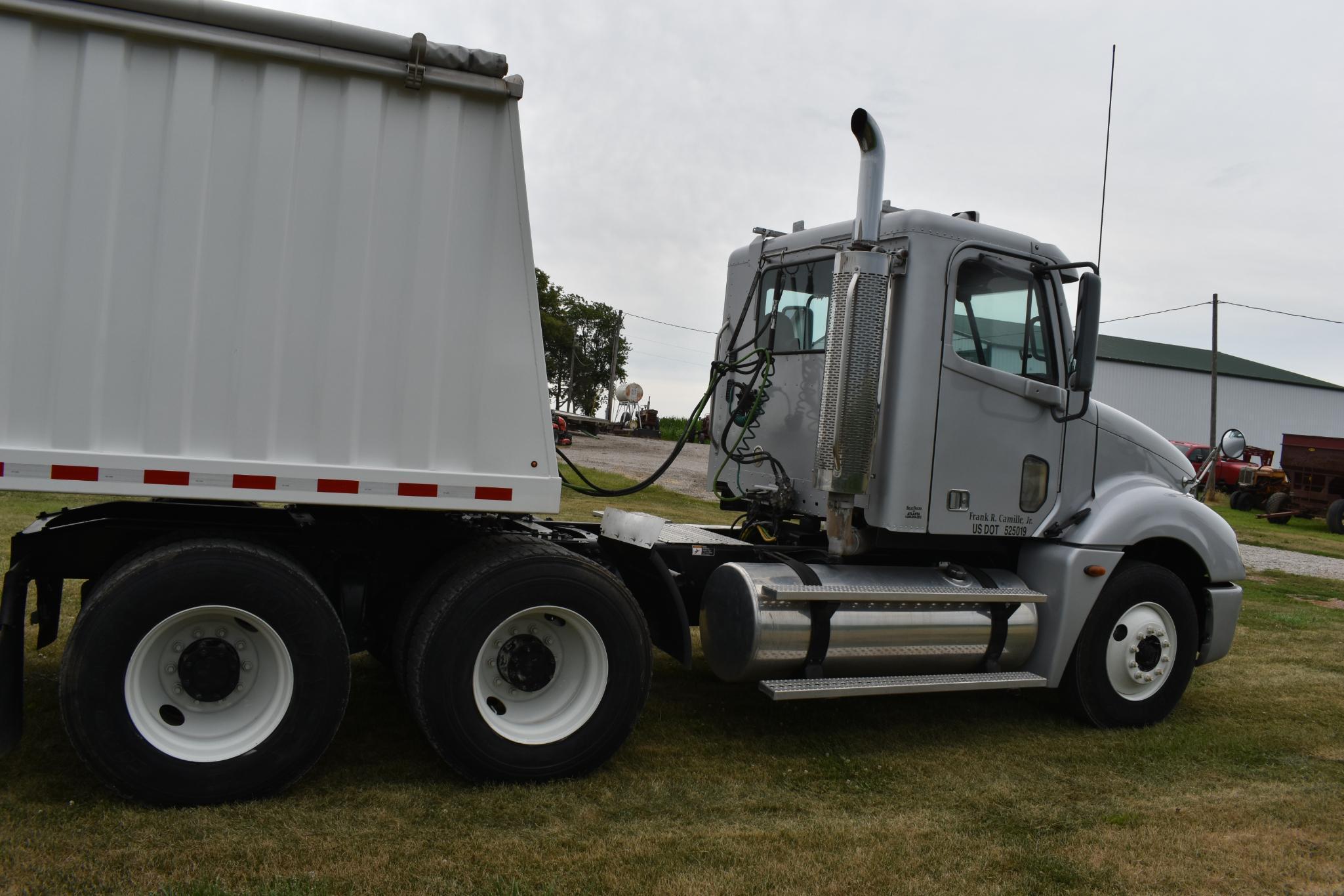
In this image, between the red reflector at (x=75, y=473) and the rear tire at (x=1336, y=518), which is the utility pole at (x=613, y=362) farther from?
the red reflector at (x=75, y=473)

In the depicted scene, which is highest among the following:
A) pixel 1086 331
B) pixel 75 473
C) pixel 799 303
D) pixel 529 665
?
pixel 799 303

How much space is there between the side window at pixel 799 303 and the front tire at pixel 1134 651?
7.62 feet

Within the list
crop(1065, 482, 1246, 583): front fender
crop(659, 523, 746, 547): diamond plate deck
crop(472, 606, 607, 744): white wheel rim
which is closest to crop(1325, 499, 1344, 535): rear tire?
crop(1065, 482, 1246, 583): front fender

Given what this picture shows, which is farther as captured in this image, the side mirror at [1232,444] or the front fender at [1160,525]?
the side mirror at [1232,444]

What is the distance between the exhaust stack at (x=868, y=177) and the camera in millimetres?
5215

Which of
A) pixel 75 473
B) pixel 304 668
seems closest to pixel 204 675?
pixel 304 668

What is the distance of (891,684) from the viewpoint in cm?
516

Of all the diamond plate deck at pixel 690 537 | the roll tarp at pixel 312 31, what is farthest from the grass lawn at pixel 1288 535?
the roll tarp at pixel 312 31

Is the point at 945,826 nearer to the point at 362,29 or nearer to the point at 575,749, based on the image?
the point at 575,749

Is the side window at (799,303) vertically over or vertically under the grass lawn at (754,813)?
over

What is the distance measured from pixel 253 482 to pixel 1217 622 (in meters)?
5.74

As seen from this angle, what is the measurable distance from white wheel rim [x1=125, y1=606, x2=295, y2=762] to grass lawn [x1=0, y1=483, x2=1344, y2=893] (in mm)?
277

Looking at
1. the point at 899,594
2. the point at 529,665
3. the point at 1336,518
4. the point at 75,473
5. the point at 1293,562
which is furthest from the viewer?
the point at 1336,518

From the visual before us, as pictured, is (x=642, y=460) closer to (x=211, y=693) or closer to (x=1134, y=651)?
(x=1134, y=651)
